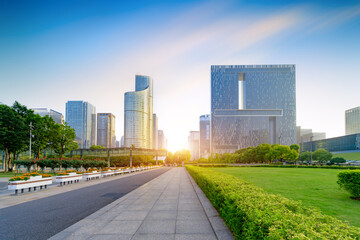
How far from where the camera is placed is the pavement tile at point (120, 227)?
19.5 ft

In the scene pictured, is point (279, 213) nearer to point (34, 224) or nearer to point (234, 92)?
point (34, 224)

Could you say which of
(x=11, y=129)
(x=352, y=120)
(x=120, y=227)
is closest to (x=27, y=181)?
(x=120, y=227)

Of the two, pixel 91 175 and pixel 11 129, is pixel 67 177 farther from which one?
pixel 11 129

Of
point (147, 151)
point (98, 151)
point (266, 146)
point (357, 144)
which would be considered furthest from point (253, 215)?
point (357, 144)

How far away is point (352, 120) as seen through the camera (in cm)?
18175

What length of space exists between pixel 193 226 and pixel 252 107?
15306 cm

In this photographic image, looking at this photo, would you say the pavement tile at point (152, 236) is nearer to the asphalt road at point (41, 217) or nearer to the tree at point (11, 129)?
the asphalt road at point (41, 217)

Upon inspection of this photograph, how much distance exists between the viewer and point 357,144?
309 ft

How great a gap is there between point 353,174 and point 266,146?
73.1m

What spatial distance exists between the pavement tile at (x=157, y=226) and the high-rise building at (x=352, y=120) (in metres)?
218

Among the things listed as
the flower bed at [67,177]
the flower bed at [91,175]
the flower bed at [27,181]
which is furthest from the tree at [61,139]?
the flower bed at [27,181]

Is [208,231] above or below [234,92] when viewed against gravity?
below

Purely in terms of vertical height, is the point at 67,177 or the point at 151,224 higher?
the point at 151,224

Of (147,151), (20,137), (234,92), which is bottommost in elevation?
(147,151)
